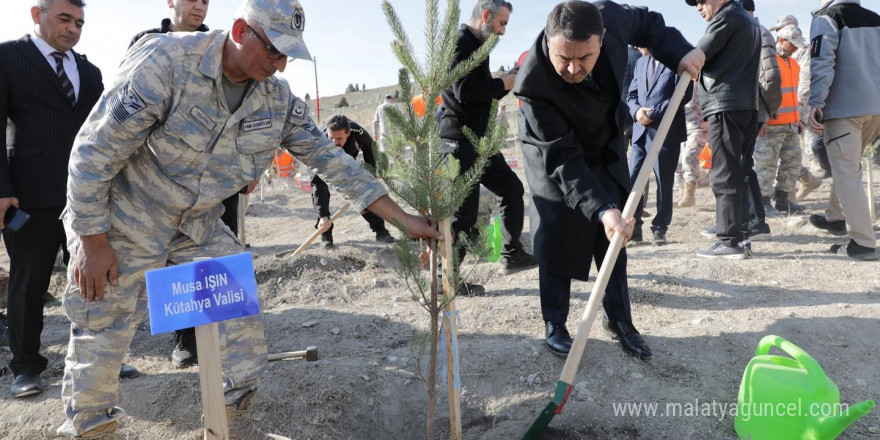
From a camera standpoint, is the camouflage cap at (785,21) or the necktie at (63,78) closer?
the necktie at (63,78)

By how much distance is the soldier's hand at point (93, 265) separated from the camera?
2176 millimetres

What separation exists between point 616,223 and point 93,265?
6.86 ft

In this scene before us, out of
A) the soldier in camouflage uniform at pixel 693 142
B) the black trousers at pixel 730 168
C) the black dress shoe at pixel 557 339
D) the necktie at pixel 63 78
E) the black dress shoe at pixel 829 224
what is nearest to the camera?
the black dress shoe at pixel 557 339

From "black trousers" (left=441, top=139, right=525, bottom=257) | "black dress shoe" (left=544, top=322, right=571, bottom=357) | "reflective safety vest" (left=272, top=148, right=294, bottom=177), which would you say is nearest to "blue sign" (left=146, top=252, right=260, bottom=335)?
"black dress shoe" (left=544, top=322, right=571, bottom=357)

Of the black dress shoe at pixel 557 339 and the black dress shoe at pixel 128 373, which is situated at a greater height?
the black dress shoe at pixel 557 339

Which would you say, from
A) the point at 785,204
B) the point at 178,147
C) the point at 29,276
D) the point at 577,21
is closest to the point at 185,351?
the point at 29,276

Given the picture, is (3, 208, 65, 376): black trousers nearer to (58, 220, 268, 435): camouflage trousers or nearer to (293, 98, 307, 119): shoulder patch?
(58, 220, 268, 435): camouflage trousers

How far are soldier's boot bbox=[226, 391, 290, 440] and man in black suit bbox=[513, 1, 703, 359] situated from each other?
5.00ft

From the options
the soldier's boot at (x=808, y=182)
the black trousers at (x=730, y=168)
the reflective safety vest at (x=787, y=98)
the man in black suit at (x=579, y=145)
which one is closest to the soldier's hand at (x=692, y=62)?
the man in black suit at (x=579, y=145)

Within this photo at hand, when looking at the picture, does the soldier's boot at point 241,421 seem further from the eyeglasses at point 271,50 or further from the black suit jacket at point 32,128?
the black suit jacket at point 32,128

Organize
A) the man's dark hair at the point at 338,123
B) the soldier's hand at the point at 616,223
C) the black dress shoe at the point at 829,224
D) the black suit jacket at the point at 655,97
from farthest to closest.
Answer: the man's dark hair at the point at 338,123 < the black dress shoe at the point at 829,224 < the black suit jacket at the point at 655,97 < the soldier's hand at the point at 616,223

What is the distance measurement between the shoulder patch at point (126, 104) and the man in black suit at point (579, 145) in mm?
1657

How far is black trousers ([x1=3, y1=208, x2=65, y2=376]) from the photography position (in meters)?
3.04

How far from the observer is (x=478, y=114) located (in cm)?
411
